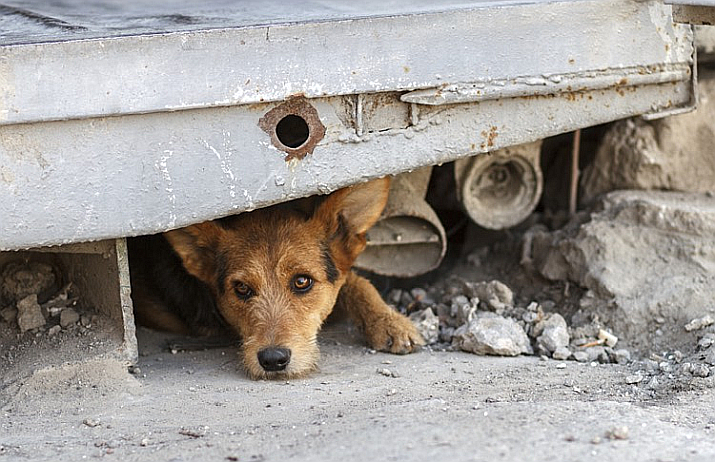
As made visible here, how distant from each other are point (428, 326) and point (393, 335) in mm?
273

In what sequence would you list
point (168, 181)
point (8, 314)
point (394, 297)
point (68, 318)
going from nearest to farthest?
1. point (168, 181)
2. point (68, 318)
3. point (8, 314)
4. point (394, 297)

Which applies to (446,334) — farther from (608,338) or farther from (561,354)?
(608,338)

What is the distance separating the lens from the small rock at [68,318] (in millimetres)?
4457

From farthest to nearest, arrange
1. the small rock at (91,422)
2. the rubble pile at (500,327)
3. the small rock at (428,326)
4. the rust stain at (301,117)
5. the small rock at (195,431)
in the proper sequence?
the small rock at (428,326) < the rubble pile at (500,327) < the rust stain at (301,117) < the small rock at (91,422) < the small rock at (195,431)

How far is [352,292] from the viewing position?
17.0 feet

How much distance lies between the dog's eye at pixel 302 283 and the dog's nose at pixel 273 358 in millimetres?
421

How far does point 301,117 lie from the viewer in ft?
12.8

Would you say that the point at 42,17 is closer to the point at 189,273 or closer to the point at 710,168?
the point at 189,273

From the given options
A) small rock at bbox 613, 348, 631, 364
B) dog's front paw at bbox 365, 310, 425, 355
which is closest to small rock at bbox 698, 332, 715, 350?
small rock at bbox 613, 348, 631, 364

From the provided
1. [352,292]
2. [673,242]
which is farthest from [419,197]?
[673,242]

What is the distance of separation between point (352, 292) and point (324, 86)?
1635 millimetres

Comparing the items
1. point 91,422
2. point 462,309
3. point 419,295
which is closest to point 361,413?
point 91,422

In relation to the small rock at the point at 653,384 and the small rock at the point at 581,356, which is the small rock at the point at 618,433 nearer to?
the small rock at the point at 653,384

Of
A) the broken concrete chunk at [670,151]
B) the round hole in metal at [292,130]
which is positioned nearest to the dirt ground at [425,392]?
the broken concrete chunk at [670,151]
